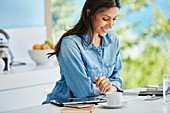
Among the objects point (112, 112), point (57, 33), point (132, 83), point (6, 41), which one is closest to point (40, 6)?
point (6, 41)

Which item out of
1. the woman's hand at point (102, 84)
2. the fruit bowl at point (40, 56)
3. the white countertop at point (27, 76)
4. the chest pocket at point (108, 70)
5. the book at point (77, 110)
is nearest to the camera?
the book at point (77, 110)

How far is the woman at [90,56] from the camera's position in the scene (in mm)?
2258

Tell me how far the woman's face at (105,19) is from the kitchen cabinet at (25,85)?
120cm

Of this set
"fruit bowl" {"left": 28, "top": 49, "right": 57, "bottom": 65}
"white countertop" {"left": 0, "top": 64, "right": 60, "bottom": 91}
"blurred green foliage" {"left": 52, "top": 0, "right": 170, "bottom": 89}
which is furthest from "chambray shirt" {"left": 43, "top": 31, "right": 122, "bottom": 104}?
"blurred green foliage" {"left": 52, "top": 0, "right": 170, "bottom": 89}

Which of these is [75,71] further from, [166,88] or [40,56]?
[40,56]

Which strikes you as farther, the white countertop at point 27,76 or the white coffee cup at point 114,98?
the white countertop at point 27,76

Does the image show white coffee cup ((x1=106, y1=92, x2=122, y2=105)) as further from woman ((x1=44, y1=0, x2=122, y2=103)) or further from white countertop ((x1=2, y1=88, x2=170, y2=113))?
woman ((x1=44, y1=0, x2=122, y2=103))

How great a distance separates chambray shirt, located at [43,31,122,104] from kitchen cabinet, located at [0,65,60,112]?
0.94 m

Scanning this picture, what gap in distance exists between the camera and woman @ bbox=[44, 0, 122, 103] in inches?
88.9

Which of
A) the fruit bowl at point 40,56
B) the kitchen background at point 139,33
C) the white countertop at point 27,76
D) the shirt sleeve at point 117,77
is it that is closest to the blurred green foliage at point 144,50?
the kitchen background at point 139,33

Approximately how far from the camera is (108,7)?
235cm

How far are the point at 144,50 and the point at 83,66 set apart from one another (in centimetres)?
Answer: 383

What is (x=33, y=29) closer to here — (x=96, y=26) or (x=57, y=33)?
(x=57, y=33)

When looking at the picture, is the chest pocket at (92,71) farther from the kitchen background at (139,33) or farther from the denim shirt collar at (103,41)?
the kitchen background at (139,33)
